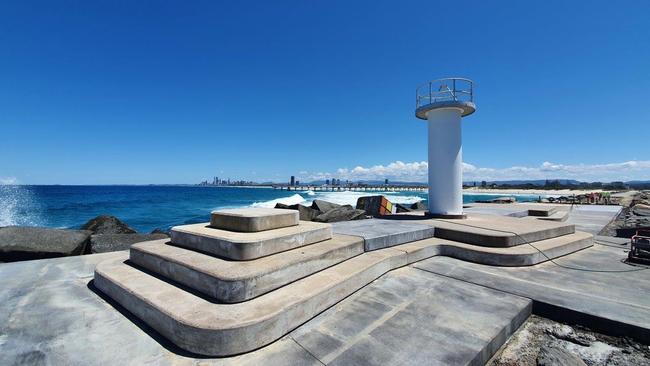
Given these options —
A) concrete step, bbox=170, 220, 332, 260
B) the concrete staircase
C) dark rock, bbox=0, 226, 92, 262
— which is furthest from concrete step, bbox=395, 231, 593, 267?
dark rock, bbox=0, 226, 92, 262

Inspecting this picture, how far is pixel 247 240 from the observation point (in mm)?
3986

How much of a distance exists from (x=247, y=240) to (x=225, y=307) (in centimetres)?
100

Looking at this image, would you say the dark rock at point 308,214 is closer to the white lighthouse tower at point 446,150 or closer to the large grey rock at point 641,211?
the white lighthouse tower at point 446,150

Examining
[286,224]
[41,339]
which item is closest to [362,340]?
[286,224]

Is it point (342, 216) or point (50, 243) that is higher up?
point (50, 243)

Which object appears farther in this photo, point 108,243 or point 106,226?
point 106,226

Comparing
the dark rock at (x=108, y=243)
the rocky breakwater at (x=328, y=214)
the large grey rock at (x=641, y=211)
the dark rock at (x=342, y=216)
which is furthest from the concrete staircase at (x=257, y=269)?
the large grey rock at (x=641, y=211)

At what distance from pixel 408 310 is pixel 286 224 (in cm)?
259

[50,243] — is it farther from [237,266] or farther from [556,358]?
[556,358]

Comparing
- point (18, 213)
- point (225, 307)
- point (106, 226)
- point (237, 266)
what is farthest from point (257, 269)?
point (18, 213)

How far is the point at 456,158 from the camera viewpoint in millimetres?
8492

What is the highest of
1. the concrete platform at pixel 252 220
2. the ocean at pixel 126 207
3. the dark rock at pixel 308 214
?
the concrete platform at pixel 252 220

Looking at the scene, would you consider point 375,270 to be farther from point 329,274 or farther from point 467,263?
point 467,263

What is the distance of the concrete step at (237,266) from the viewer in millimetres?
3299
